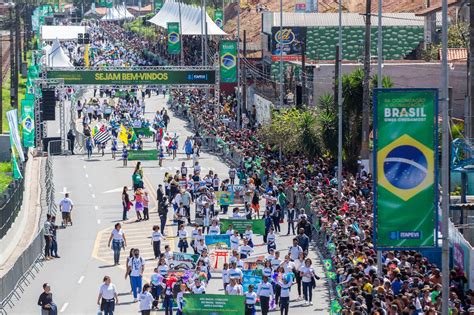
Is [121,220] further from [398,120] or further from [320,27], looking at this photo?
[320,27]

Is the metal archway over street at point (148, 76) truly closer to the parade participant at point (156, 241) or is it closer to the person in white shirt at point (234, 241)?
the parade participant at point (156, 241)

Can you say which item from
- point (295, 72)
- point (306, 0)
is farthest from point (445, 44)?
point (306, 0)

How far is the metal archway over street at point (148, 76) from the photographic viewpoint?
261ft

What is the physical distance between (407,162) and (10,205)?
28.1m

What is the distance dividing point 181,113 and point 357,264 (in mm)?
58840

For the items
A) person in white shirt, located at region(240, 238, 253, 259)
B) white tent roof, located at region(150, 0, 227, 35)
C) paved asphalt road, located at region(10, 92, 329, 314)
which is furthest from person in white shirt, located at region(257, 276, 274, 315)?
white tent roof, located at region(150, 0, 227, 35)

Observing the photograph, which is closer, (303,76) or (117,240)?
(117,240)

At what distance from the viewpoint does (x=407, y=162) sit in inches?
997

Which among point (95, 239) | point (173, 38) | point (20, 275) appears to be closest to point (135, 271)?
point (20, 275)

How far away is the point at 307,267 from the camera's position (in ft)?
117

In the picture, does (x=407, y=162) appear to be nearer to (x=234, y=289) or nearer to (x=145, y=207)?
(x=234, y=289)

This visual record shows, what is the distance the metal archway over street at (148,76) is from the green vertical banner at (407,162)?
178 feet

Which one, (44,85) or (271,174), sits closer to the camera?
(271,174)

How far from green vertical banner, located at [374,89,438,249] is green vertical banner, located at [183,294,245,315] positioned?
22.8 ft
